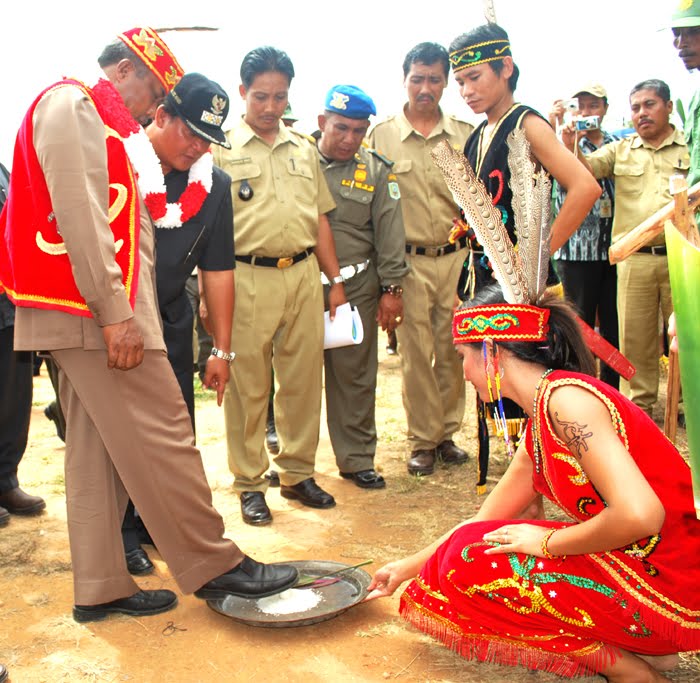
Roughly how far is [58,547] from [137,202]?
73.1 inches

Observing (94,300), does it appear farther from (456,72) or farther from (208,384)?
(456,72)

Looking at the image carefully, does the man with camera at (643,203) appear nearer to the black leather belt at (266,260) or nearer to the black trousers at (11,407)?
the black leather belt at (266,260)

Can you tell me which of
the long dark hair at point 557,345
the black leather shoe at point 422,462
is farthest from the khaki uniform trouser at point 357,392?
the long dark hair at point 557,345

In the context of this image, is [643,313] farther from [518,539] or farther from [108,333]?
[108,333]

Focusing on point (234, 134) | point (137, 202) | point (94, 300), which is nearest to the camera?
point (94, 300)

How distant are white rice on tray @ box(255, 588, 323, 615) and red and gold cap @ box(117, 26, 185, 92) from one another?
203cm

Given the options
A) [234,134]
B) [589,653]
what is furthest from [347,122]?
[589,653]

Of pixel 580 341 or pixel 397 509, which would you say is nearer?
pixel 580 341

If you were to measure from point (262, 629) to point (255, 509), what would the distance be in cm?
115

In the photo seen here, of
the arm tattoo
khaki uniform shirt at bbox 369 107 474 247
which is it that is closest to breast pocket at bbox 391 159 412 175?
khaki uniform shirt at bbox 369 107 474 247

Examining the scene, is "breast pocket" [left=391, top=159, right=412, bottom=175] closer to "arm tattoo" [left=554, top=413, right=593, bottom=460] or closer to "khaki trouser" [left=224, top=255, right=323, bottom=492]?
"khaki trouser" [left=224, top=255, right=323, bottom=492]

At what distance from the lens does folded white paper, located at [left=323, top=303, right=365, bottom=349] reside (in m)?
4.51

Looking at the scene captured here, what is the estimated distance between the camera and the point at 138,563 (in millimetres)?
3666

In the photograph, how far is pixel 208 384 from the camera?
3834 millimetres
